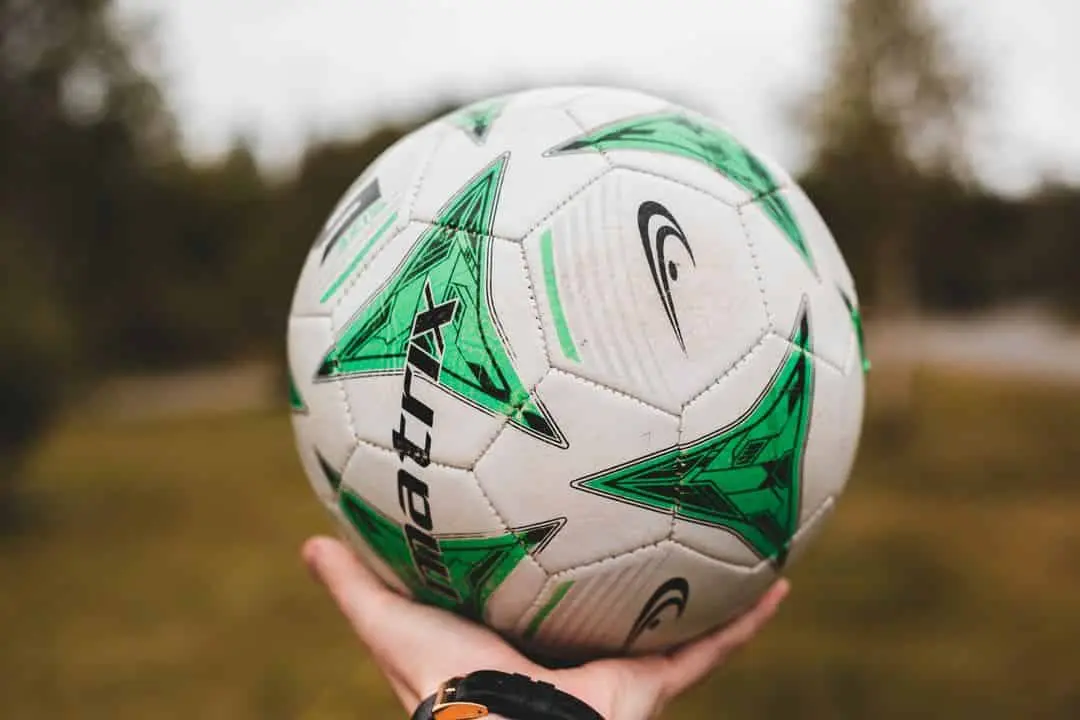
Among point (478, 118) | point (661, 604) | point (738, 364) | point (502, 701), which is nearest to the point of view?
point (502, 701)

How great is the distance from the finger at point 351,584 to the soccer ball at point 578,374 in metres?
0.06

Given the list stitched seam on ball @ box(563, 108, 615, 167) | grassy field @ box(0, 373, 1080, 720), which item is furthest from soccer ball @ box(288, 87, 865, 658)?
grassy field @ box(0, 373, 1080, 720)

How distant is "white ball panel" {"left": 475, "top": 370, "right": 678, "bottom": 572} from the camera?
1.46 meters

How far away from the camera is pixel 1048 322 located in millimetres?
17625

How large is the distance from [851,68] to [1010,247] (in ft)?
40.8

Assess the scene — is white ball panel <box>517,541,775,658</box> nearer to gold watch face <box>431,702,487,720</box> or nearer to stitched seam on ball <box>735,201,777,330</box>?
gold watch face <box>431,702,487,720</box>

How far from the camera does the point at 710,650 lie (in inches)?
73.6

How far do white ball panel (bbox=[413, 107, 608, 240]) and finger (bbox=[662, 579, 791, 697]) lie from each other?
2.89 ft

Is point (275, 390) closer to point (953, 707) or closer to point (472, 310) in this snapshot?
point (953, 707)

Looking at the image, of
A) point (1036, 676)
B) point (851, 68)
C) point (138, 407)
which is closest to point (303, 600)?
point (1036, 676)

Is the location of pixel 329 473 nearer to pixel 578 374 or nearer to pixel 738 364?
pixel 578 374

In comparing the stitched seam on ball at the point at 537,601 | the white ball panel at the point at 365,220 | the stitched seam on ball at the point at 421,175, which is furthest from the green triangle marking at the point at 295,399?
the stitched seam on ball at the point at 537,601

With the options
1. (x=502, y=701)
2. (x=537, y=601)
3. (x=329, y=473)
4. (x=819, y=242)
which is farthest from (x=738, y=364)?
(x=329, y=473)

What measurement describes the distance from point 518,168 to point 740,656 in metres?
4.57
